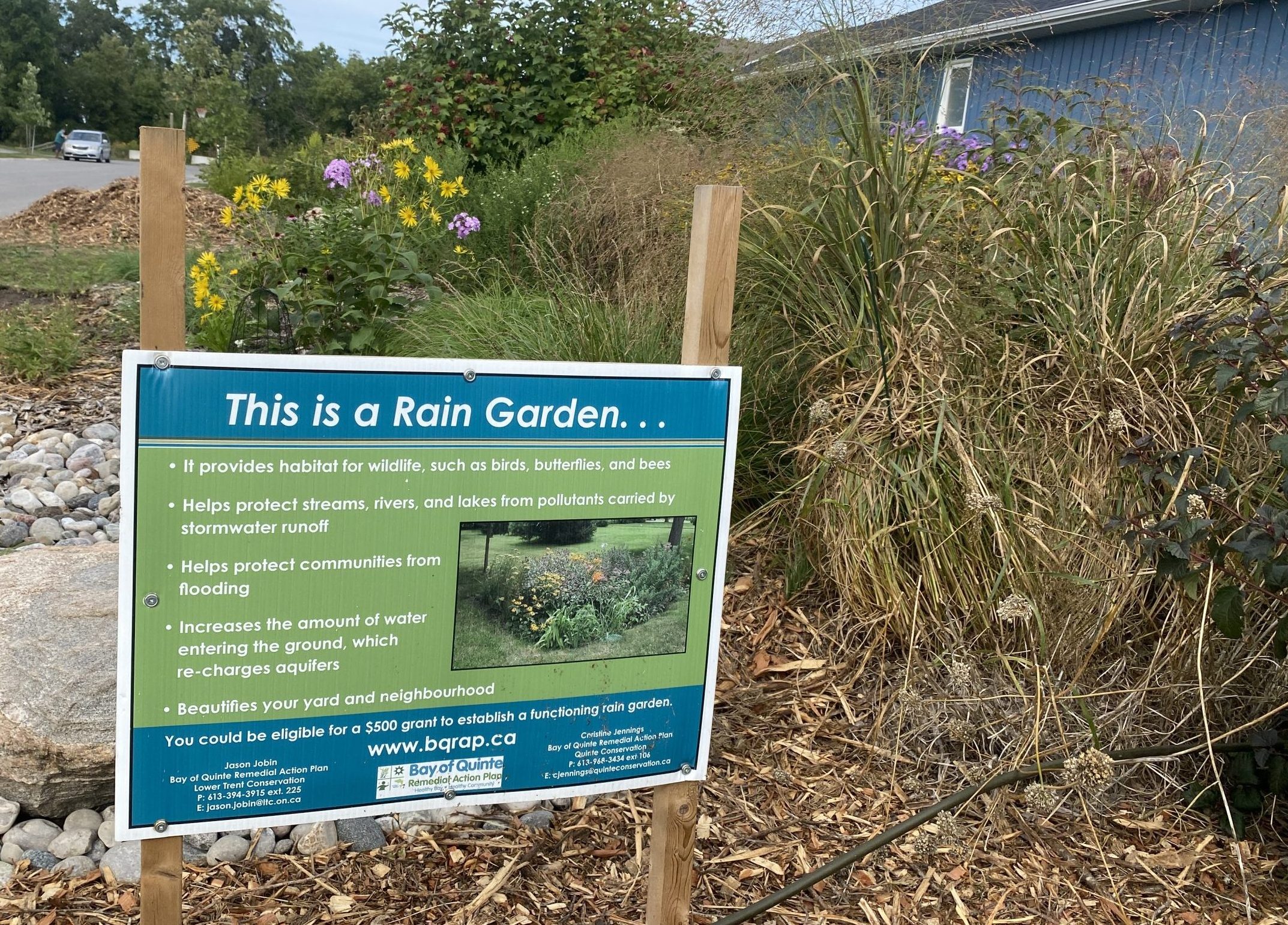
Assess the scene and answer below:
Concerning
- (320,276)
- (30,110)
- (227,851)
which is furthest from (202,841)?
(30,110)

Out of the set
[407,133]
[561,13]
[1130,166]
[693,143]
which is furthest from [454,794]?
[561,13]

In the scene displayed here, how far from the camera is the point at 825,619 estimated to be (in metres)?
3.15

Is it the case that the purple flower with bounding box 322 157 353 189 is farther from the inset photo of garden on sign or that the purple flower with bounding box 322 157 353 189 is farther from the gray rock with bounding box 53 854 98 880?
the inset photo of garden on sign

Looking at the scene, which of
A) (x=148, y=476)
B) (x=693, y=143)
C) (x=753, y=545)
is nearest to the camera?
(x=148, y=476)

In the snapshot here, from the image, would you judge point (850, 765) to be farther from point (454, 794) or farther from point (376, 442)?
point (376, 442)

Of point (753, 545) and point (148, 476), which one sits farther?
point (753, 545)

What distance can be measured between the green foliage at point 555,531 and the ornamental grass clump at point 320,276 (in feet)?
8.39

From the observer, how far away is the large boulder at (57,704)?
2.31 meters

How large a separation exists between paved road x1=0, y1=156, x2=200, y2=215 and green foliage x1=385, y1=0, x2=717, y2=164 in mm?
5869

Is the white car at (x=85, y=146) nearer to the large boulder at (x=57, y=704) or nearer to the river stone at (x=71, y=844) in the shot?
the large boulder at (x=57, y=704)

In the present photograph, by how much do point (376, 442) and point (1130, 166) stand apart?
10.1 feet

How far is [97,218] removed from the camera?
36.4 feet

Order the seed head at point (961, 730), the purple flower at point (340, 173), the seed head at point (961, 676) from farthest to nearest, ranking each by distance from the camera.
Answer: the purple flower at point (340, 173) → the seed head at point (961, 730) → the seed head at point (961, 676)

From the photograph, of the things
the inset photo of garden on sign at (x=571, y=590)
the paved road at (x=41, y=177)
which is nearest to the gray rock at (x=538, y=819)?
the inset photo of garden on sign at (x=571, y=590)
